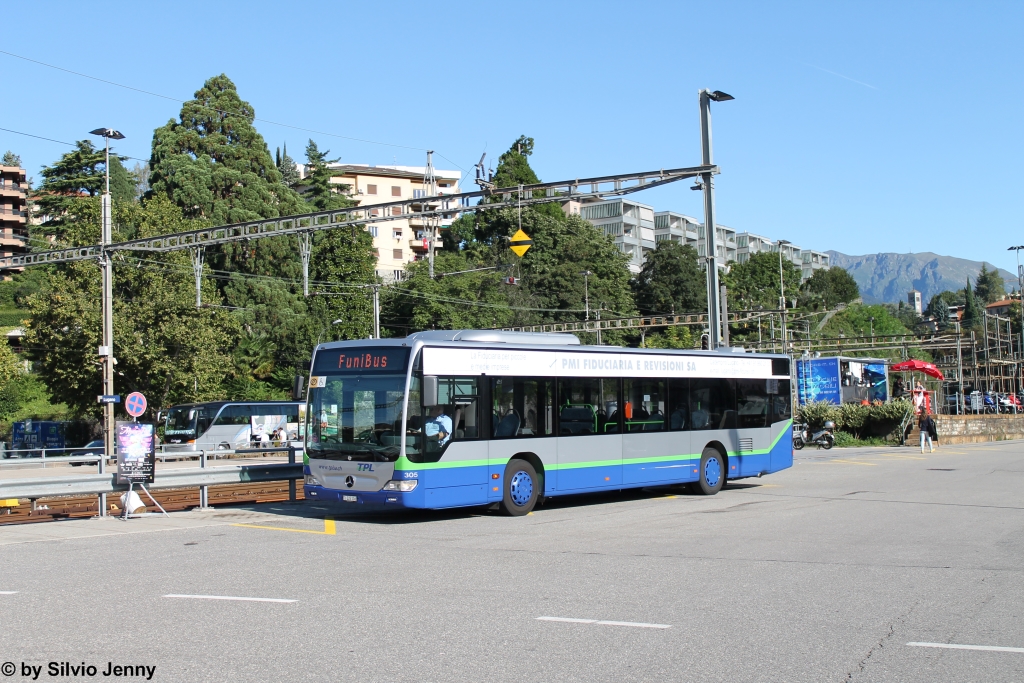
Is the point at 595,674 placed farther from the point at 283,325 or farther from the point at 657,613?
Answer: the point at 283,325

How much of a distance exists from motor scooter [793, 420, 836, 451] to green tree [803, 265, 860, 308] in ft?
253

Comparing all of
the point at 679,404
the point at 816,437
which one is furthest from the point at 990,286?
the point at 679,404

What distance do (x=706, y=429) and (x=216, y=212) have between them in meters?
54.5

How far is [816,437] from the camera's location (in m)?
39.9

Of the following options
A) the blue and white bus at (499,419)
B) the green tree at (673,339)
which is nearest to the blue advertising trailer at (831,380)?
the green tree at (673,339)

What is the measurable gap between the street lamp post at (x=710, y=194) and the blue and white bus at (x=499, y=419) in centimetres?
348

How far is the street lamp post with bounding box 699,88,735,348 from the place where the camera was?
23.1 m

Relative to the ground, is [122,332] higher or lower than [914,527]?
higher

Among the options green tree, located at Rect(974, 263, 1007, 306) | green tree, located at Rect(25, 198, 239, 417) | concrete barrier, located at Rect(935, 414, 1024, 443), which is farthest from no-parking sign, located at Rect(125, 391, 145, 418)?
green tree, located at Rect(974, 263, 1007, 306)

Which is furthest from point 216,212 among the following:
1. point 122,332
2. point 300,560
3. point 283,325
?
point 300,560

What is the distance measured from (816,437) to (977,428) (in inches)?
556

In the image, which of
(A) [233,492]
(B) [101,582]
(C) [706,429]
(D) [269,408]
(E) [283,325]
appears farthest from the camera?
(E) [283,325]

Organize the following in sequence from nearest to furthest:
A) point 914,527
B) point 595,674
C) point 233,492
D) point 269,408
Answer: point 595,674, point 914,527, point 233,492, point 269,408

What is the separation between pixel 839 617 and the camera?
26.7ft
